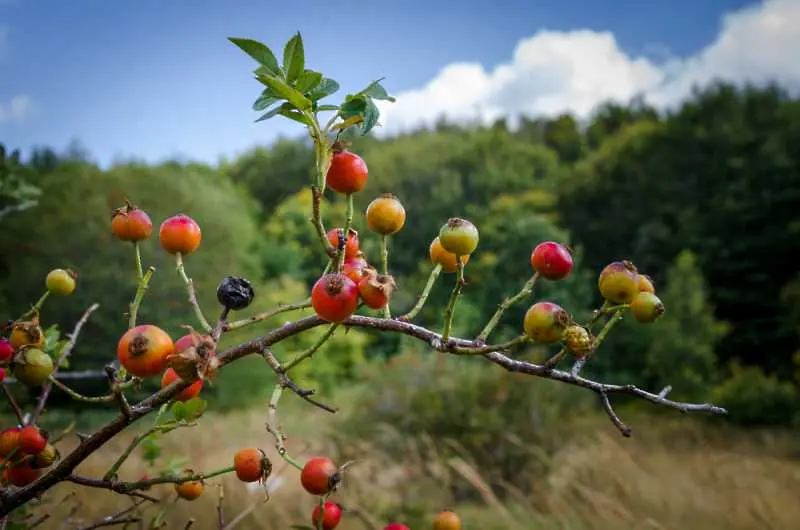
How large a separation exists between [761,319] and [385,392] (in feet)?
42.5

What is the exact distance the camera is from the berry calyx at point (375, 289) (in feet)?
3.14

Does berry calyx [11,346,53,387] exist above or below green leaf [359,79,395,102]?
below

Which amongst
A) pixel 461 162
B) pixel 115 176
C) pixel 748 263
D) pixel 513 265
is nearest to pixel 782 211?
pixel 748 263

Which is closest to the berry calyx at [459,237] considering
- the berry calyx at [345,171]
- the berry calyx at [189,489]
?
the berry calyx at [345,171]

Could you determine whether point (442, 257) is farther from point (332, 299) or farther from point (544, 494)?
point (544, 494)

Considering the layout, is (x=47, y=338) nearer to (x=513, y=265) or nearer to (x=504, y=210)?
(x=513, y=265)

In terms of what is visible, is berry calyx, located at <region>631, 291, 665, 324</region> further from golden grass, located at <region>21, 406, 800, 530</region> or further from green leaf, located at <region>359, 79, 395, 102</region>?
golden grass, located at <region>21, 406, 800, 530</region>

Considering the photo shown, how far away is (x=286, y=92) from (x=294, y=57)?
0.07 m

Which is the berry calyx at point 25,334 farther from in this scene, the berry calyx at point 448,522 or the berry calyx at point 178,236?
the berry calyx at point 448,522

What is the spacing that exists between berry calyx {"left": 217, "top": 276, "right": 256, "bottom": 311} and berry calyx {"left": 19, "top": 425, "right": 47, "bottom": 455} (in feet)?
1.87

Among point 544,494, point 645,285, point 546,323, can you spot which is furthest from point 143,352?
point 544,494

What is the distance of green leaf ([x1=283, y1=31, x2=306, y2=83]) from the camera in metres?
0.98

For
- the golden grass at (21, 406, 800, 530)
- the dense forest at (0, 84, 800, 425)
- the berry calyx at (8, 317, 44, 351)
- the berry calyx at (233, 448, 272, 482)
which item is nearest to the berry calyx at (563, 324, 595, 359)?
the berry calyx at (233, 448, 272, 482)

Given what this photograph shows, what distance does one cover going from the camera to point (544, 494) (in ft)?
19.0
